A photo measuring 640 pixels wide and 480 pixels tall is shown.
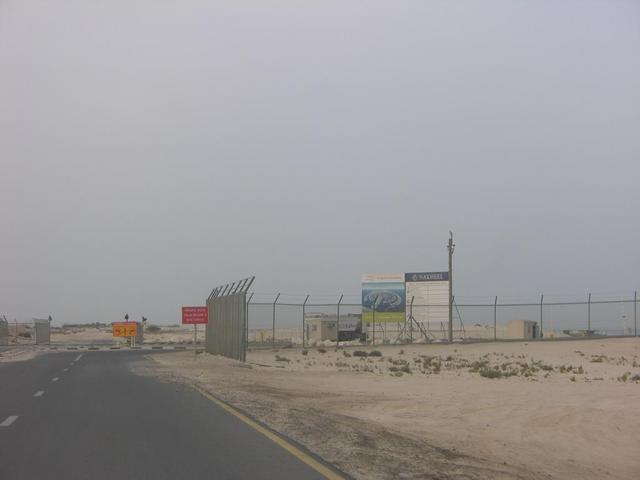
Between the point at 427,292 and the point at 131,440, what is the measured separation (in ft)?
153

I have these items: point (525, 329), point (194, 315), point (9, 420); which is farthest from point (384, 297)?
point (9, 420)

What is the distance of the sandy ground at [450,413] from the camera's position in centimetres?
978

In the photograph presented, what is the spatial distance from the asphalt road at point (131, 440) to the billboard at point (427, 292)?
→ 121ft

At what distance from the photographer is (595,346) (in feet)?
131

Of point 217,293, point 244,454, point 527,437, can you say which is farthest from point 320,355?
point 244,454

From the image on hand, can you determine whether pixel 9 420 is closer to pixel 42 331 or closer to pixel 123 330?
pixel 123 330

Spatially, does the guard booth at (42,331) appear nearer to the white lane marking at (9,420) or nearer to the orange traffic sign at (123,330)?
the orange traffic sign at (123,330)

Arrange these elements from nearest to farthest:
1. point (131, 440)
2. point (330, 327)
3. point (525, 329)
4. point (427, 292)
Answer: point (131, 440)
point (525, 329)
point (427, 292)
point (330, 327)

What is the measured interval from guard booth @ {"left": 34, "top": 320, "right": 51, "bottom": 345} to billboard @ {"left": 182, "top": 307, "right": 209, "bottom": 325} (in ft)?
106

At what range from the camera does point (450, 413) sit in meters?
15.6

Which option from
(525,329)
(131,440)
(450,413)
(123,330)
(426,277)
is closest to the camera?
(131,440)

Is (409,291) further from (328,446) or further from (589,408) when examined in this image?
(328,446)

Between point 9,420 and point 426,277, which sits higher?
point 426,277

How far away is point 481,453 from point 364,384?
12854mm
